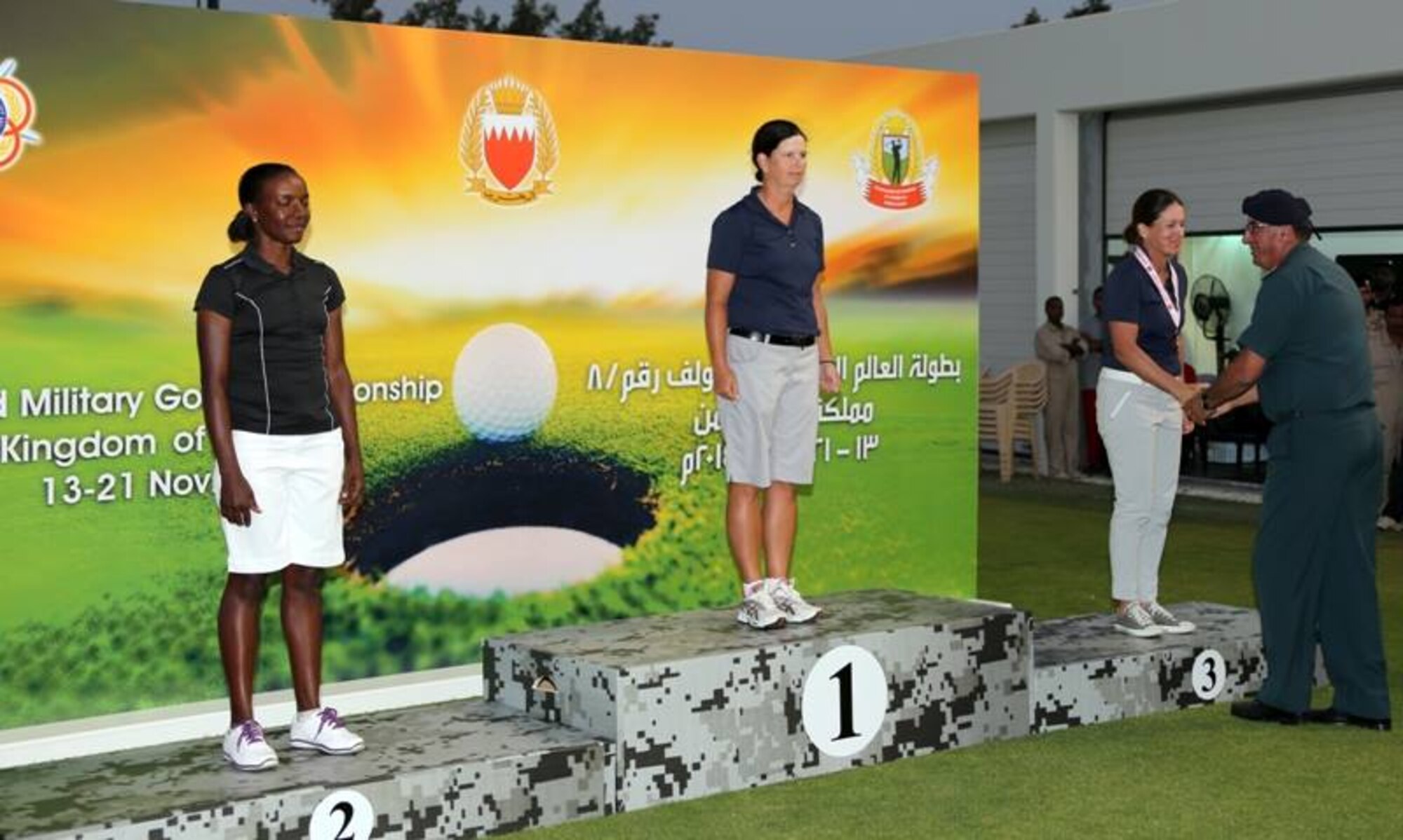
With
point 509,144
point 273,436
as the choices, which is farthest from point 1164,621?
point 273,436

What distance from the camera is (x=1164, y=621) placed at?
23.1 feet

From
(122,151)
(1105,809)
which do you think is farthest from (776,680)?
→ (122,151)

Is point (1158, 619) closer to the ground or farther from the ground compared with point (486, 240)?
closer to the ground

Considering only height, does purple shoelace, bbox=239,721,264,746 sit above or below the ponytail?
below

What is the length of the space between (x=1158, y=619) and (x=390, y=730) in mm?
3030

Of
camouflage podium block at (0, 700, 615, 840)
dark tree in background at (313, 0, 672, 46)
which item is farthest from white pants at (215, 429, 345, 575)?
dark tree in background at (313, 0, 672, 46)

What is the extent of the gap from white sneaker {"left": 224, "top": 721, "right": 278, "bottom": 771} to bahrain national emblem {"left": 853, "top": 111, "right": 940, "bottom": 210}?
4.24 metres

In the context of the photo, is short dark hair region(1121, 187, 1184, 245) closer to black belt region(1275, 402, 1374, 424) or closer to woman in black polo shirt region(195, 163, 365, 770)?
black belt region(1275, 402, 1374, 424)

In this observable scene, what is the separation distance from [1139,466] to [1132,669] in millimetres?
717

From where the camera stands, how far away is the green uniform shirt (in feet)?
20.5

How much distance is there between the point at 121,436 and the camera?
6.31m

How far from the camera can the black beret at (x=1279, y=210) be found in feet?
20.8

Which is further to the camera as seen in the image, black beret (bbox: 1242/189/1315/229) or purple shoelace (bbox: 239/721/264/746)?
black beret (bbox: 1242/189/1315/229)

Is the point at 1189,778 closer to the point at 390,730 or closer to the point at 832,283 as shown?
the point at 390,730
